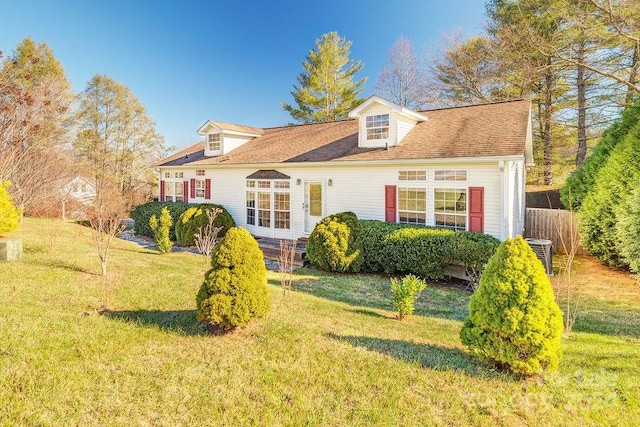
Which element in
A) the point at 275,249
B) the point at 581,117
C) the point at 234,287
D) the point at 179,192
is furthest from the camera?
the point at 581,117

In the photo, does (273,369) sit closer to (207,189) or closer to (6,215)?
(6,215)

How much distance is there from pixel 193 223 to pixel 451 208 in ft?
31.4

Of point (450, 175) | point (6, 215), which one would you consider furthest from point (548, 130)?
point (6, 215)

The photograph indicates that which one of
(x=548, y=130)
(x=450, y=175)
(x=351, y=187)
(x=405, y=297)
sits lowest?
(x=405, y=297)

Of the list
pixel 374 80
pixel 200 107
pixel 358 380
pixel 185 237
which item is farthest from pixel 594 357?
pixel 200 107

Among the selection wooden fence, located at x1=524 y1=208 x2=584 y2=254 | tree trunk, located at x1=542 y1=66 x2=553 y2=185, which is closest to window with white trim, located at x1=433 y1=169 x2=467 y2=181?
wooden fence, located at x1=524 y1=208 x2=584 y2=254

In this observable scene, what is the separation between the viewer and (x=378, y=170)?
12.0 metres

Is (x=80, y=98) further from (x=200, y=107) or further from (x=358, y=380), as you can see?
(x=358, y=380)

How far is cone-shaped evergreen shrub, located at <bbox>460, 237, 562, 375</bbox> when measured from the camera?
3857 millimetres

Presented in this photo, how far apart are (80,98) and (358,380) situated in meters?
32.2

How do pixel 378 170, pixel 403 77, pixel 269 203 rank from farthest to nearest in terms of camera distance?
1. pixel 403 77
2. pixel 269 203
3. pixel 378 170

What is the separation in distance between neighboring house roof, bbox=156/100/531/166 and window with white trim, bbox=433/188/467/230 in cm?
108

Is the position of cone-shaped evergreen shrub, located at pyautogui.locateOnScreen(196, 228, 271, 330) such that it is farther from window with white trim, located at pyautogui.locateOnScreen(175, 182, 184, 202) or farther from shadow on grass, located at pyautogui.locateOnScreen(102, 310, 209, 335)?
window with white trim, located at pyautogui.locateOnScreen(175, 182, 184, 202)

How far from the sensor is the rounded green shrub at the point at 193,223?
1413 cm
